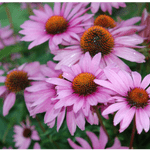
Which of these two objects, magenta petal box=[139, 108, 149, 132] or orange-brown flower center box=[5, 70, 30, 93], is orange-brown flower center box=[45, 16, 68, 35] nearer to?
orange-brown flower center box=[5, 70, 30, 93]

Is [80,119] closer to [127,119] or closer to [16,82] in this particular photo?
[127,119]

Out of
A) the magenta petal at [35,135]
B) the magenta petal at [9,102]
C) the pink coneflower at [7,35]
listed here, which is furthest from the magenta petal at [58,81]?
the pink coneflower at [7,35]

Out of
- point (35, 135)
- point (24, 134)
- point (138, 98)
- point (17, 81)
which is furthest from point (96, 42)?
point (24, 134)

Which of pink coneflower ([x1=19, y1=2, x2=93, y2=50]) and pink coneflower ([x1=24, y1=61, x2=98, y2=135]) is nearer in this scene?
pink coneflower ([x1=24, y1=61, x2=98, y2=135])

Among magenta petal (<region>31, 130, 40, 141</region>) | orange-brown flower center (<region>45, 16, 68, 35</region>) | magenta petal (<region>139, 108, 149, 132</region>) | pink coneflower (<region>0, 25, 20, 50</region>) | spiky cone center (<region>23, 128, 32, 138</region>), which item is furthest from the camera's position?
pink coneflower (<region>0, 25, 20, 50</region>)

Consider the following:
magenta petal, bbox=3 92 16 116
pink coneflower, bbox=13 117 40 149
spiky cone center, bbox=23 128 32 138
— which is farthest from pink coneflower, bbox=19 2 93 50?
spiky cone center, bbox=23 128 32 138

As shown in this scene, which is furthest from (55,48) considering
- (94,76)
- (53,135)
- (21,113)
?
(21,113)

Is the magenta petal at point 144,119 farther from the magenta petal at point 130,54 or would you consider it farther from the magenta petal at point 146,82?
the magenta petal at point 130,54
